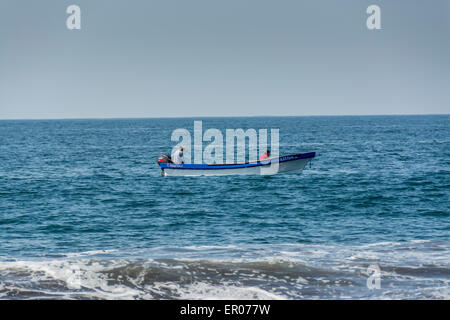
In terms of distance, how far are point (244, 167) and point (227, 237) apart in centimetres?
1786

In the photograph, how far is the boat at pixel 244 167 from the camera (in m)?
38.2

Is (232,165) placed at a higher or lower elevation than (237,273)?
higher

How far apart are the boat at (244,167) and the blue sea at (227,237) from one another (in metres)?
0.63

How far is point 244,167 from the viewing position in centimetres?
3812

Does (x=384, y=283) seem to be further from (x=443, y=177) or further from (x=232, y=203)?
(x=443, y=177)

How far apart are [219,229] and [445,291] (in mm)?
10662

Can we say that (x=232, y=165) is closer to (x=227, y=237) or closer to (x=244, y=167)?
(x=244, y=167)

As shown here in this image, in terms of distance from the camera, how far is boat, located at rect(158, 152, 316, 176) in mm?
38156
